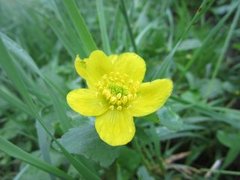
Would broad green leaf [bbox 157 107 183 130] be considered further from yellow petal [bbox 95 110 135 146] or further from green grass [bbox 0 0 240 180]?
yellow petal [bbox 95 110 135 146]

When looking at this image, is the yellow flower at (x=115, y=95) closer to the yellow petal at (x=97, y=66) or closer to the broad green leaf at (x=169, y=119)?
Answer: the yellow petal at (x=97, y=66)

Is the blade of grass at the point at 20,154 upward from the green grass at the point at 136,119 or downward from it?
upward

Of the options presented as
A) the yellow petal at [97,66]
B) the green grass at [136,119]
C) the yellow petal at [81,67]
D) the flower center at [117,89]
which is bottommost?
the green grass at [136,119]

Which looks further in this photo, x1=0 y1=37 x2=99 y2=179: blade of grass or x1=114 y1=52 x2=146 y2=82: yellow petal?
Result: x1=114 y1=52 x2=146 y2=82: yellow petal

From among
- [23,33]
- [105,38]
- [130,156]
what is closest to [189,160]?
[130,156]

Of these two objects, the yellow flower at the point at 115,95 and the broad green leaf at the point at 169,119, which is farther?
the broad green leaf at the point at 169,119

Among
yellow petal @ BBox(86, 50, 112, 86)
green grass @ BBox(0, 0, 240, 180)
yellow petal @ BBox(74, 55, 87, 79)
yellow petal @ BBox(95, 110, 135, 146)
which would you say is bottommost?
green grass @ BBox(0, 0, 240, 180)

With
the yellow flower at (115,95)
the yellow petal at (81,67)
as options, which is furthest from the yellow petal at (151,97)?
the yellow petal at (81,67)

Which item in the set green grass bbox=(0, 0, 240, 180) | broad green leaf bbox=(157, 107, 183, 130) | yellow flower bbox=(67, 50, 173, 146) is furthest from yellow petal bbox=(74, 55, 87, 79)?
broad green leaf bbox=(157, 107, 183, 130)
